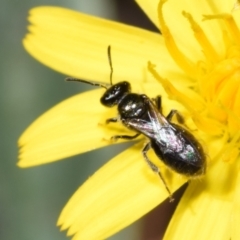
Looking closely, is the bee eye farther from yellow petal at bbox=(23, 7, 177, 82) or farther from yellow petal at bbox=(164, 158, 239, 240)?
yellow petal at bbox=(164, 158, 239, 240)

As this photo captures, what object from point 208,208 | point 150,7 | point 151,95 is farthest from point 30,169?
point 208,208

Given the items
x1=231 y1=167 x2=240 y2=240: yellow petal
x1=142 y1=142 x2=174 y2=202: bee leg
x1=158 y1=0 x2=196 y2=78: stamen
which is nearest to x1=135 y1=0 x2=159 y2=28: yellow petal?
x1=158 y1=0 x2=196 y2=78: stamen

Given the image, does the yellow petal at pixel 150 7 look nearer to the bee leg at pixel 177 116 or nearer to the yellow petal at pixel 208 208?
the bee leg at pixel 177 116

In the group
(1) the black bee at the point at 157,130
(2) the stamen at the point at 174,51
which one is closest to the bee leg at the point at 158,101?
(1) the black bee at the point at 157,130

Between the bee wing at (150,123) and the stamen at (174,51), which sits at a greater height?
the stamen at (174,51)

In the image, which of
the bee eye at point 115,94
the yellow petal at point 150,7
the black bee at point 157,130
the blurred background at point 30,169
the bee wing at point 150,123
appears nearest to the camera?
the black bee at point 157,130

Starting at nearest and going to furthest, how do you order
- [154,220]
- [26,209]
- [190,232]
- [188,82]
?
[190,232]
[188,82]
[26,209]
[154,220]

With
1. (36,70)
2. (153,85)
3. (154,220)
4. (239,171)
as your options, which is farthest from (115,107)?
(154,220)

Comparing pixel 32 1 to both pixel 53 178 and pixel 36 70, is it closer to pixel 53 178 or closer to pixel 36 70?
pixel 36 70
